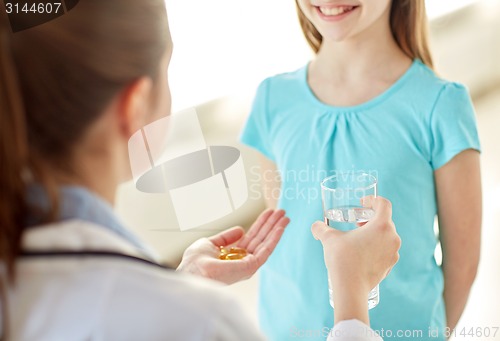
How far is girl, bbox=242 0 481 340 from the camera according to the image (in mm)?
807

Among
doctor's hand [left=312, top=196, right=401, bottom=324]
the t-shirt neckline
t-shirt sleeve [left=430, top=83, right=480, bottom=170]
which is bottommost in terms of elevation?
doctor's hand [left=312, top=196, right=401, bottom=324]

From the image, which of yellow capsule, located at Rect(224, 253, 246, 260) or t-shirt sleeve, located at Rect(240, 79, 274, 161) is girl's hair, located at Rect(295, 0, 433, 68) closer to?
t-shirt sleeve, located at Rect(240, 79, 274, 161)

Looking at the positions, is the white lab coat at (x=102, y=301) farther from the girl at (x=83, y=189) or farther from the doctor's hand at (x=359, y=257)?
the doctor's hand at (x=359, y=257)

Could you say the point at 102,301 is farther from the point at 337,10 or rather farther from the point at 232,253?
the point at 337,10

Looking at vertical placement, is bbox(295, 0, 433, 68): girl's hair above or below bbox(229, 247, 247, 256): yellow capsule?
above

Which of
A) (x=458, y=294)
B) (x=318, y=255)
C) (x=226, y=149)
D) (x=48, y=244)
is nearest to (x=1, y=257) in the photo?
(x=48, y=244)

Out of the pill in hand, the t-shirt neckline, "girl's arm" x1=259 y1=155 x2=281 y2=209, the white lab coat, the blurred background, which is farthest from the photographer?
the blurred background

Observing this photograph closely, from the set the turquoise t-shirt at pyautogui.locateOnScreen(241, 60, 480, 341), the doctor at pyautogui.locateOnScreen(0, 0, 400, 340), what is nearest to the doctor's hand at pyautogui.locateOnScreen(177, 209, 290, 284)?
the turquoise t-shirt at pyautogui.locateOnScreen(241, 60, 480, 341)

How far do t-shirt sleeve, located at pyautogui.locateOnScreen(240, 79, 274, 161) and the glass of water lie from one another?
18cm

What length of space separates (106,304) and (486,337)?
113cm

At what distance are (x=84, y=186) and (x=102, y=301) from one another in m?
0.08

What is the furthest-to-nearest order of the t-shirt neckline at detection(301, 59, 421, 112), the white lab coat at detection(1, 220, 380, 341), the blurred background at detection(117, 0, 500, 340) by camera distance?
the blurred background at detection(117, 0, 500, 340) < the t-shirt neckline at detection(301, 59, 421, 112) < the white lab coat at detection(1, 220, 380, 341)

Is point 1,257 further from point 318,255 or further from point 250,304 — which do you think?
point 250,304

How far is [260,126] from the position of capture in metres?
0.94
